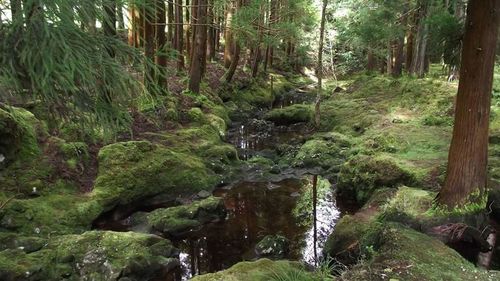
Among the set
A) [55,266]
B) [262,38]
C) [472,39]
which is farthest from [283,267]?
[262,38]

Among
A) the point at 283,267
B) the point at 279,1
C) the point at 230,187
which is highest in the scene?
the point at 279,1

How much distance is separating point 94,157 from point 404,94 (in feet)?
39.5

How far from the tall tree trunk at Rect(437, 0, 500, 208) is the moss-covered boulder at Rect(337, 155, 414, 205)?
6.59 feet

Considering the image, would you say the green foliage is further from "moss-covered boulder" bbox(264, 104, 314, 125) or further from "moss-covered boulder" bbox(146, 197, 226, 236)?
"moss-covered boulder" bbox(264, 104, 314, 125)

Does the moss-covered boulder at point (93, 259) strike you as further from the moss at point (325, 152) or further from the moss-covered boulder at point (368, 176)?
the moss at point (325, 152)

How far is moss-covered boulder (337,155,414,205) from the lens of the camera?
8.98 meters

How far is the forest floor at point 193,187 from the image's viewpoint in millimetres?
5535

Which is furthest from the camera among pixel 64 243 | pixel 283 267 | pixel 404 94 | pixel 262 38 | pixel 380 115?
pixel 262 38

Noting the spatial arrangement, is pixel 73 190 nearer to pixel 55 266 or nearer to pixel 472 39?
pixel 55 266

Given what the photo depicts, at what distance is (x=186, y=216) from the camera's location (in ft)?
27.1

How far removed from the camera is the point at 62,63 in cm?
315

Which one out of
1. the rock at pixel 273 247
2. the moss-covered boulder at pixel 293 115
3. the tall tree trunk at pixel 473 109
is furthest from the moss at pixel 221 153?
the moss-covered boulder at pixel 293 115

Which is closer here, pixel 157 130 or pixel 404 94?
pixel 157 130

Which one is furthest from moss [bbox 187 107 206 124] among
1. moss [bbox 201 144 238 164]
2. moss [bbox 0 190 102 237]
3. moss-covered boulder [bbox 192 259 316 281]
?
moss-covered boulder [bbox 192 259 316 281]
